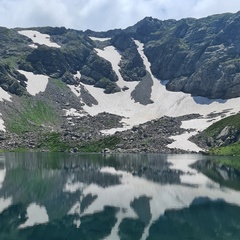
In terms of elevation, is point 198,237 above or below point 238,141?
below

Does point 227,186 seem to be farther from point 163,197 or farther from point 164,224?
point 164,224

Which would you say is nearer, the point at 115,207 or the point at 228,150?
the point at 115,207

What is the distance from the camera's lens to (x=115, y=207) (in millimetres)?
57219

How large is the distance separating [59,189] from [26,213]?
20.2 m

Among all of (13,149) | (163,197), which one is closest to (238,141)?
(13,149)

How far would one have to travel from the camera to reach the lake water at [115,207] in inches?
1702

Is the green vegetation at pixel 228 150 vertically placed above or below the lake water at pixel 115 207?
above

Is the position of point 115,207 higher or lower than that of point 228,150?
lower

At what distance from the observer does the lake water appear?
43219 mm

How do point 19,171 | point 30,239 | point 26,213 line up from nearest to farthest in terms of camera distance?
point 30,239, point 26,213, point 19,171

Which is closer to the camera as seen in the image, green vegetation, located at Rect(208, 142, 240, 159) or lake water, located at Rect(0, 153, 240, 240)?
lake water, located at Rect(0, 153, 240, 240)

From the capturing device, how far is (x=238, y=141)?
602 ft

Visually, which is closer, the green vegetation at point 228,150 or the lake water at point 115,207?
the lake water at point 115,207

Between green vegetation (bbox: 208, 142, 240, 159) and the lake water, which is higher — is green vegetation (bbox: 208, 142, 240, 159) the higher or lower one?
the higher one
